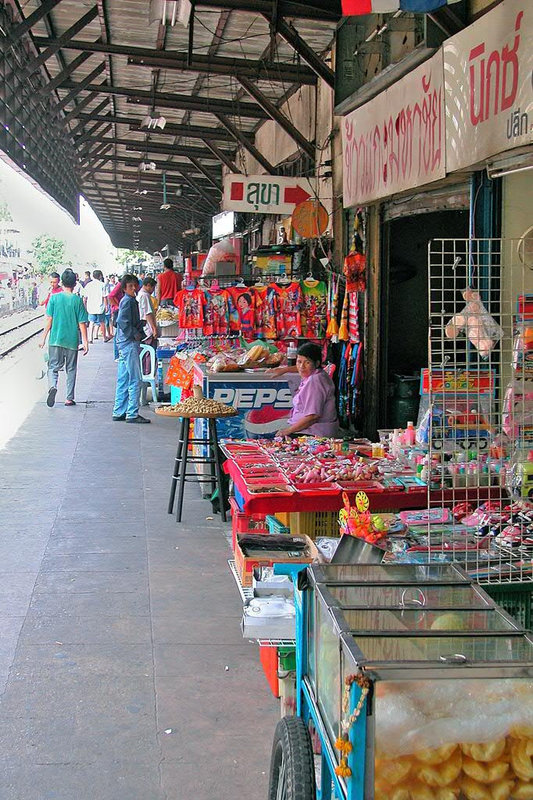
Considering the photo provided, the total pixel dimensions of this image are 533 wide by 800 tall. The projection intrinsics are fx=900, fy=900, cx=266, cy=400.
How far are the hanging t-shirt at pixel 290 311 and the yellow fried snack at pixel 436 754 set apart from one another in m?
7.37

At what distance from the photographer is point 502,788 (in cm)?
201

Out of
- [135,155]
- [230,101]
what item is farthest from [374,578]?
[135,155]

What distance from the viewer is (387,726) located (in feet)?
6.54

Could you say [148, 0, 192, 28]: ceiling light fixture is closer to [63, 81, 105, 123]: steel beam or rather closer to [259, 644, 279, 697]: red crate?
[259, 644, 279, 697]: red crate

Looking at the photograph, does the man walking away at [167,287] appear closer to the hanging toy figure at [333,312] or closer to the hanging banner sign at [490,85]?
the hanging toy figure at [333,312]

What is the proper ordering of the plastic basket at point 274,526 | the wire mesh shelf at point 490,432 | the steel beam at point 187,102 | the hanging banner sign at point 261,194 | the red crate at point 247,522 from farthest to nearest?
the steel beam at point 187,102 → the hanging banner sign at point 261,194 → the red crate at point 247,522 → the plastic basket at point 274,526 → the wire mesh shelf at point 490,432

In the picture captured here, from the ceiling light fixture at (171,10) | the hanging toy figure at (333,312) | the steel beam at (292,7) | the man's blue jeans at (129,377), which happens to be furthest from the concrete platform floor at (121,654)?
the steel beam at (292,7)

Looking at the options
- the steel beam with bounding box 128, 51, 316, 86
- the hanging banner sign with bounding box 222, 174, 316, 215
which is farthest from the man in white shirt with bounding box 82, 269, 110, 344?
the hanging banner sign with bounding box 222, 174, 316, 215

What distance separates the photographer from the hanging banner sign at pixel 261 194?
9.73 m

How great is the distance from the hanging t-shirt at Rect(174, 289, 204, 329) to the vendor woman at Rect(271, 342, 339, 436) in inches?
107

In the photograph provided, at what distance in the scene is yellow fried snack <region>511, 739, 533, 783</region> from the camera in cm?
202

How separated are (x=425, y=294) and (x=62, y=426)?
15.5ft

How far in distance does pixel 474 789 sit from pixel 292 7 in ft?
23.7

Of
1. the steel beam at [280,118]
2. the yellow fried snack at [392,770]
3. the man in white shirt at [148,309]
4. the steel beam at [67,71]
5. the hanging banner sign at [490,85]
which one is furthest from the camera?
the man in white shirt at [148,309]
